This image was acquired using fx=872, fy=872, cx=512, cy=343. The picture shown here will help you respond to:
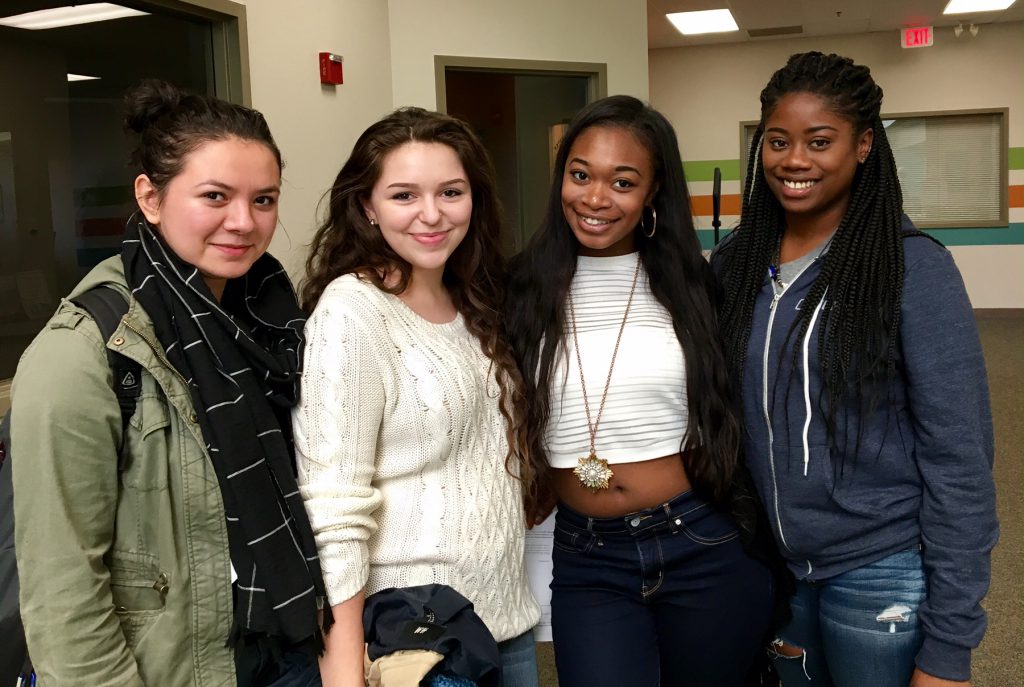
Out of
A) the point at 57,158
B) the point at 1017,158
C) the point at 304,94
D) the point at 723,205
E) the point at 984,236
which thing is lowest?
the point at 984,236

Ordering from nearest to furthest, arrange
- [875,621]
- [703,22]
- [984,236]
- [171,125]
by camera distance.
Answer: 1. [171,125]
2. [875,621]
3. [703,22]
4. [984,236]

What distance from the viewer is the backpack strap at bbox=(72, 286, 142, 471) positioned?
1245mm

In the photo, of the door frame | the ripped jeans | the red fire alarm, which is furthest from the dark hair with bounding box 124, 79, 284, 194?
the door frame

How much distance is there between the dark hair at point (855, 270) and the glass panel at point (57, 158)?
2.38 m

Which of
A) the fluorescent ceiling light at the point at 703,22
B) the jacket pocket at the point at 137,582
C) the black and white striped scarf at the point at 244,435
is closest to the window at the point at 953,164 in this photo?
the fluorescent ceiling light at the point at 703,22

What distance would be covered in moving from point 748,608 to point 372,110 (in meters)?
3.95

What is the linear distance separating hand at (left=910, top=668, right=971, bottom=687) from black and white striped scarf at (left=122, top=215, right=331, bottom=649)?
109 centimetres

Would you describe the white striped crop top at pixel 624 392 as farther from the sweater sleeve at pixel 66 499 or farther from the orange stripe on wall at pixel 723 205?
the orange stripe on wall at pixel 723 205

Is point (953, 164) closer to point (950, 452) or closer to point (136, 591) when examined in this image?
point (950, 452)

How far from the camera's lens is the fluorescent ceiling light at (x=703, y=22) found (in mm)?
8930

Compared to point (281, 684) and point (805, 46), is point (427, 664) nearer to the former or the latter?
point (281, 684)

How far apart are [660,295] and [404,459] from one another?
746 mm

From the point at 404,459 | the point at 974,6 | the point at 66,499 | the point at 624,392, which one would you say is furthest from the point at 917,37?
the point at 66,499

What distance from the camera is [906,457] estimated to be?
1660 mm
